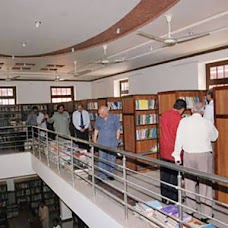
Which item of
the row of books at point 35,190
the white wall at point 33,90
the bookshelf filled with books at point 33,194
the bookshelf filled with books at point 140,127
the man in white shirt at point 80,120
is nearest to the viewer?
the bookshelf filled with books at point 140,127

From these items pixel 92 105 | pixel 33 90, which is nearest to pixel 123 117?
pixel 92 105

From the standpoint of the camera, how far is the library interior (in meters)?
3.23

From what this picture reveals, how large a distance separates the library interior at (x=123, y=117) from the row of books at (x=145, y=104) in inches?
1.5

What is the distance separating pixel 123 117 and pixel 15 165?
135 inches

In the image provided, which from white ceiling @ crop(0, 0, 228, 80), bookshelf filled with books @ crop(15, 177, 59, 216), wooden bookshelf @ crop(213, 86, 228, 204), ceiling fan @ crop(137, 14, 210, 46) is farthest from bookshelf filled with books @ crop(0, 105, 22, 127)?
wooden bookshelf @ crop(213, 86, 228, 204)

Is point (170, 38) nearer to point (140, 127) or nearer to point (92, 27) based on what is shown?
point (92, 27)

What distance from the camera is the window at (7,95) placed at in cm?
1201

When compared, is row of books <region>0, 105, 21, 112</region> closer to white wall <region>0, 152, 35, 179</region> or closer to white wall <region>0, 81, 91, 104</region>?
white wall <region>0, 81, 91, 104</region>

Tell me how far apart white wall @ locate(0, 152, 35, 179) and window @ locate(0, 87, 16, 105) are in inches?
195

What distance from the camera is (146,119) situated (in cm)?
665

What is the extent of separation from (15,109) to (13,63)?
10.2 ft

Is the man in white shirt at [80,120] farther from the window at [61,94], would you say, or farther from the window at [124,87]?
the window at [61,94]

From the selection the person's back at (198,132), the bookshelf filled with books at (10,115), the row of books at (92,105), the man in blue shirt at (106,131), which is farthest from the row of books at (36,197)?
the person's back at (198,132)

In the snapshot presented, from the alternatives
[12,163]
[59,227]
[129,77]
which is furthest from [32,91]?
[59,227]
